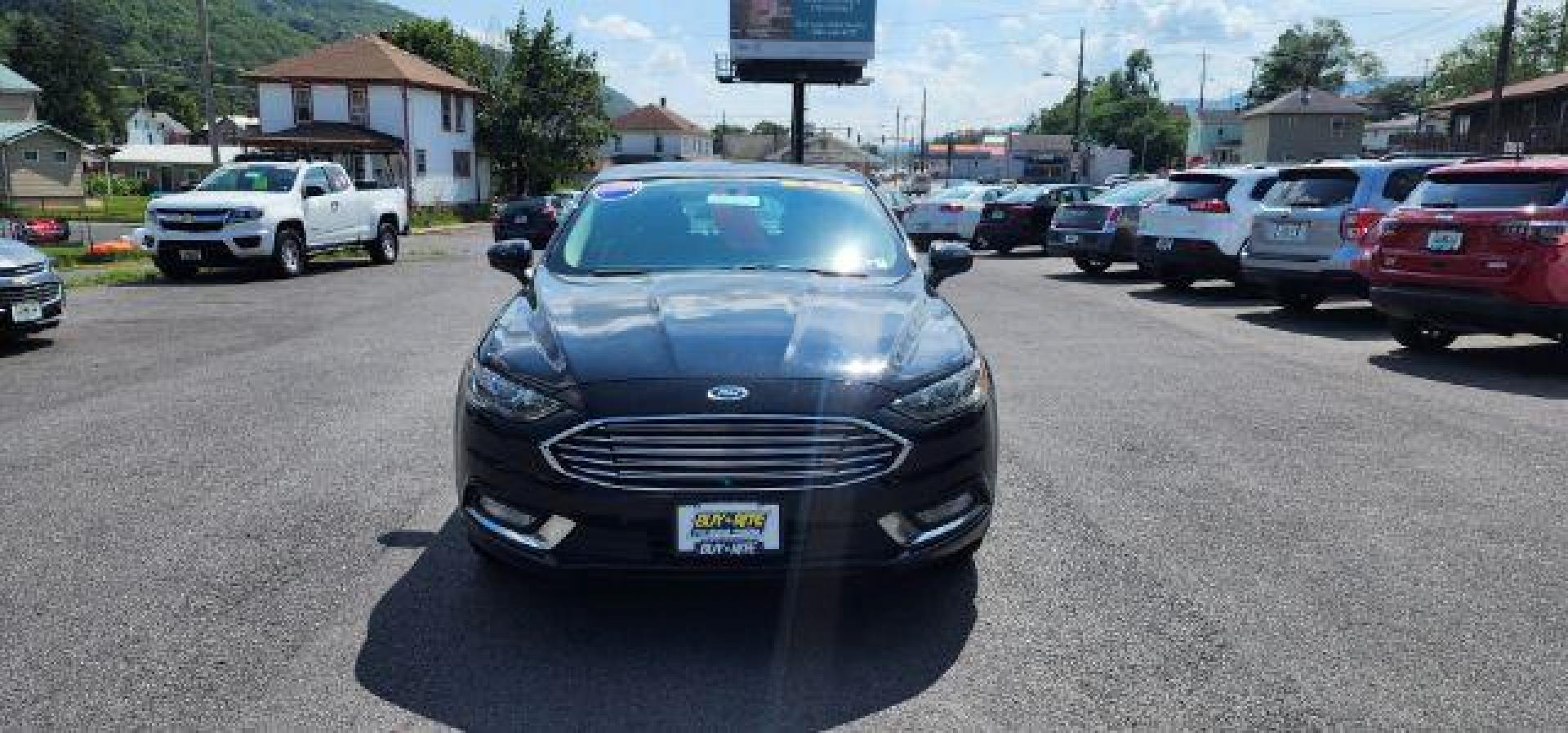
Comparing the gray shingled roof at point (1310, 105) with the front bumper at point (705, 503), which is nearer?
the front bumper at point (705, 503)

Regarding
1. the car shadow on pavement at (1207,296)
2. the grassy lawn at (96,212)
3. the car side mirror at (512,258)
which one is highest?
the car side mirror at (512,258)

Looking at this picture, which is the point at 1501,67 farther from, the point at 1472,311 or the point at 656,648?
the point at 656,648

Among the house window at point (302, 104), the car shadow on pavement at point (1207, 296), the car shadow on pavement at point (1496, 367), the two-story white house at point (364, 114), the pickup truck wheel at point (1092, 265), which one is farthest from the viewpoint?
the house window at point (302, 104)

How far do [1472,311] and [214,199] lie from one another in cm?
1580

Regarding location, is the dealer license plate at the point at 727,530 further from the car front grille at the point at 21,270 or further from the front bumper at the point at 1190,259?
the front bumper at the point at 1190,259

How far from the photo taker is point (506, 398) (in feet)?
11.8

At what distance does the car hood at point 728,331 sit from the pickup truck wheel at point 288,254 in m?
13.9

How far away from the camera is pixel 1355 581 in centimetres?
429

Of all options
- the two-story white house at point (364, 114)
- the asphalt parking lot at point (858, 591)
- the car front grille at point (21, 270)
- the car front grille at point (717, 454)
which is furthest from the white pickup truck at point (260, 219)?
the two-story white house at point (364, 114)

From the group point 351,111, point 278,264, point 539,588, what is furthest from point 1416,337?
point 351,111

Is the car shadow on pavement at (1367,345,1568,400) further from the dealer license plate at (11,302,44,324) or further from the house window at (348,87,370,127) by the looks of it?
the house window at (348,87,370,127)

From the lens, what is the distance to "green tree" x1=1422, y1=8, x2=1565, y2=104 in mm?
85000

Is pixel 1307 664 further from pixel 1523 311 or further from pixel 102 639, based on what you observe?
pixel 1523 311

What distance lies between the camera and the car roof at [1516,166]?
8.49 meters
